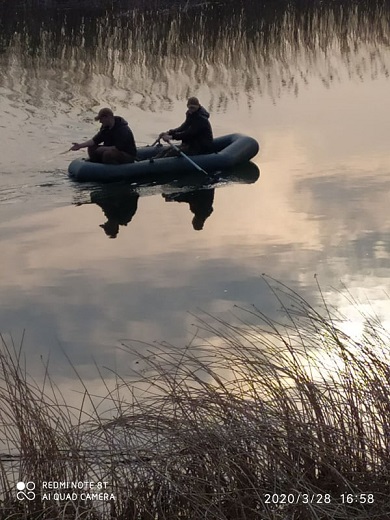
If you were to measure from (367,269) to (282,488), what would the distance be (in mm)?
4327

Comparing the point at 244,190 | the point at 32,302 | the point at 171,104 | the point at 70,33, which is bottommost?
the point at 32,302

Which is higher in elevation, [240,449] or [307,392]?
[307,392]

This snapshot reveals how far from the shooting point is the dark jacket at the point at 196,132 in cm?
1102

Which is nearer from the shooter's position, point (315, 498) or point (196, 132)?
point (315, 498)

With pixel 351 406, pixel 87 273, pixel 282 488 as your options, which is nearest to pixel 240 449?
pixel 282 488

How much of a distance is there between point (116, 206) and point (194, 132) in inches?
57.9

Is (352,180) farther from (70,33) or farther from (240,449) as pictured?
(70,33)

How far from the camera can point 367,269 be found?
7.60 meters

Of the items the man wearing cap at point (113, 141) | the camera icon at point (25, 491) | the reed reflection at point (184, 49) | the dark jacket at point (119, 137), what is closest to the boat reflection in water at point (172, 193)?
the man wearing cap at point (113, 141)

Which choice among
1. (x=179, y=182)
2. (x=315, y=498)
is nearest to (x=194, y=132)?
(x=179, y=182)

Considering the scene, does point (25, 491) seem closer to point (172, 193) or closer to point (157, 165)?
point (172, 193)

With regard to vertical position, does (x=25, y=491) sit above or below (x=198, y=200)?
below

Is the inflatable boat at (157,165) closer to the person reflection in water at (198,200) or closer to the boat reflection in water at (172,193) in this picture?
the boat reflection in water at (172,193)

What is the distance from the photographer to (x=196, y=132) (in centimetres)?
1109
